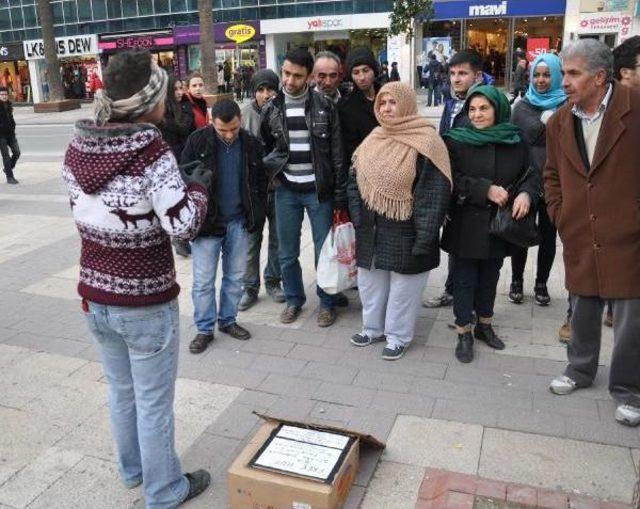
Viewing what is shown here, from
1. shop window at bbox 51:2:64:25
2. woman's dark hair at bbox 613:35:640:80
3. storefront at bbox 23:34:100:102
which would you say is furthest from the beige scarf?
shop window at bbox 51:2:64:25

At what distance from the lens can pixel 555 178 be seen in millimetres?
3646

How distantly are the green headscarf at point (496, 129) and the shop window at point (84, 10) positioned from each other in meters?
36.2

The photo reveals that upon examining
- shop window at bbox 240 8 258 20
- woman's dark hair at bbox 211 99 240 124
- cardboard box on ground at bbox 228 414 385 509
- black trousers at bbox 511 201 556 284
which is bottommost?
cardboard box on ground at bbox 228 414 385 509

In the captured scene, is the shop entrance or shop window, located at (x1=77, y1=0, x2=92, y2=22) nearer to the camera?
the shop entrance

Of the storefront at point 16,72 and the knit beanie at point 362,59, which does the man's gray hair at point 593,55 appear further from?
the storefront at point 16,72

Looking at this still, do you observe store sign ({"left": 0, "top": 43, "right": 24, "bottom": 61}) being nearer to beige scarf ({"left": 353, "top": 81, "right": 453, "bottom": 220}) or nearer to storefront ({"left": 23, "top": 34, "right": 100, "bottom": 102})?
storefront ({"left": 23, "top": 34, "right": 100, "bottom": 102})

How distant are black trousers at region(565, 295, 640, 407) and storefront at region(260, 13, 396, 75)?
26.3m

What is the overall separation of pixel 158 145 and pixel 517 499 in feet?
6.97

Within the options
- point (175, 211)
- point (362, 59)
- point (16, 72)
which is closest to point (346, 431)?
point (175, 211)

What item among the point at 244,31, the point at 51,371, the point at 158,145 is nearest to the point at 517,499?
the point at 158,145

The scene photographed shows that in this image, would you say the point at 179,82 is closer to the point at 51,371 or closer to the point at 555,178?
the point at 51,371

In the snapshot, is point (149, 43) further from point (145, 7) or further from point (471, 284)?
point (471, 284)

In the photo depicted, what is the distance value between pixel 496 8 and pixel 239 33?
1179 cm

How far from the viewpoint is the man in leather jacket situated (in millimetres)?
4578
